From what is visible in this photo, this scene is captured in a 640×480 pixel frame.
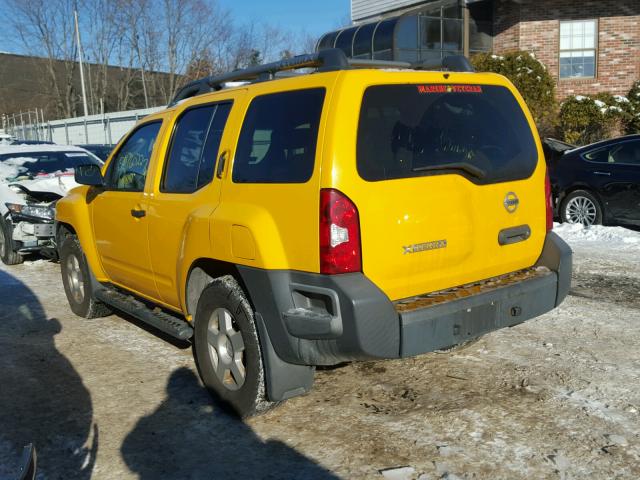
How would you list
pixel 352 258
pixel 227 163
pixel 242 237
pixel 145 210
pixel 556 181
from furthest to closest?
pixel 556 181 < pixel 145 210 < pixel 227 163 < pixel 242 237 < pixel 352 258

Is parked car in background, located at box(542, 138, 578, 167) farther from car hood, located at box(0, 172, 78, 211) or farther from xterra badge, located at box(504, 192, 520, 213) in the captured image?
car hood, located at box(0, 172, 78, 211)

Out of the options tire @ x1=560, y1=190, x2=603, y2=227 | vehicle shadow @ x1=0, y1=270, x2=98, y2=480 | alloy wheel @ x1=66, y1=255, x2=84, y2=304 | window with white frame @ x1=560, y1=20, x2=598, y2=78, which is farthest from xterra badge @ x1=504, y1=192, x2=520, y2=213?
window with white frame @ x1=560, y1=20, x2=598, y2=78

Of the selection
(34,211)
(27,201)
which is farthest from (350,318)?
(27,201)

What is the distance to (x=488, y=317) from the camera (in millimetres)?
3744

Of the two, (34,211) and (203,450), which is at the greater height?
(34,211)

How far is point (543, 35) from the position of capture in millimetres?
20156

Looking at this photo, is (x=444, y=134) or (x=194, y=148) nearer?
(x=444, y=134)

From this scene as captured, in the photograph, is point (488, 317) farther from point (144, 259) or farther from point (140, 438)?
point (144, 259)

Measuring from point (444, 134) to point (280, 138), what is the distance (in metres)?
0.92

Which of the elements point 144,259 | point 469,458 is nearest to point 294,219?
point 469,458

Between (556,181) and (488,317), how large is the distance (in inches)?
284

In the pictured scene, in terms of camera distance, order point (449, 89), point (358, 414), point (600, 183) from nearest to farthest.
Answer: point (449, 89), point (358, 414), point (600, 183)

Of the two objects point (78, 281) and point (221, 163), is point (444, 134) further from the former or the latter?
point (78, 281)

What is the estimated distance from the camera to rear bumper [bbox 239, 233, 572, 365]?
3250mm
